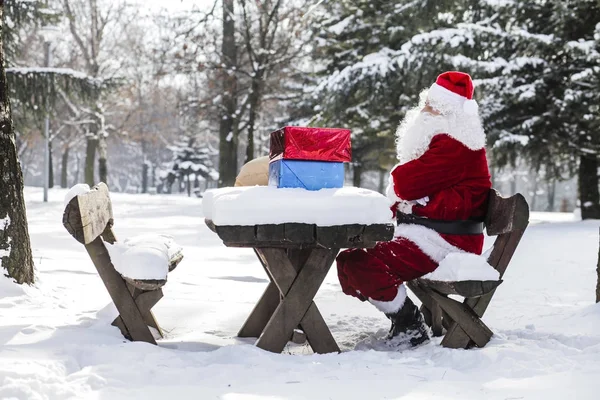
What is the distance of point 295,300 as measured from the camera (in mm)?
3295

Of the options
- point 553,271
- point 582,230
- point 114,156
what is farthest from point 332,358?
point 114,156

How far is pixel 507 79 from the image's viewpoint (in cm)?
1318

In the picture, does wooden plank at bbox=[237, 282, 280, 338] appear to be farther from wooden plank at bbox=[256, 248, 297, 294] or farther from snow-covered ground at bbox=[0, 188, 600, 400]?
wooden plank at bbox=[256, 248, 297, 294]

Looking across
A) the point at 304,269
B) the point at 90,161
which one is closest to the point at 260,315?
the point at 304,269

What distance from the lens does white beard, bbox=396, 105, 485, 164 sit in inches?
142

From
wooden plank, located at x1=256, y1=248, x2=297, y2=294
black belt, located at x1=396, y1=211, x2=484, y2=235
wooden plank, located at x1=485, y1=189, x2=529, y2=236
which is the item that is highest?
wooden plank, located at x1=485, y1=189, x2=529, y2=236

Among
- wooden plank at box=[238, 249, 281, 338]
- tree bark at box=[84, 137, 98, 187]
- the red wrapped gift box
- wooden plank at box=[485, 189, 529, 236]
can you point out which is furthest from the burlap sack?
tree bark at box=[84, 137, 98, 187]

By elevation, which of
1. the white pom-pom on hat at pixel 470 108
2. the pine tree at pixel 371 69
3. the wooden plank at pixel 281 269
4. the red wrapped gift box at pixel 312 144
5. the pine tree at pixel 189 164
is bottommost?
the pine tree at pixel 189 164

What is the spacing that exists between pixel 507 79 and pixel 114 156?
53.0 meters

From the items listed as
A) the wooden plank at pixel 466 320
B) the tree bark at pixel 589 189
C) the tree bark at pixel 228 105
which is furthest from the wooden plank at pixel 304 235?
the tree bark at pixel 228 105

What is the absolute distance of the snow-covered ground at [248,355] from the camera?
8.43 ft

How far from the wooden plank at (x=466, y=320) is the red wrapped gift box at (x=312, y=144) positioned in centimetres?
102

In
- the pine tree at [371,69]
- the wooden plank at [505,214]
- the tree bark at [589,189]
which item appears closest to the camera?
the wooden plank at [505,214]

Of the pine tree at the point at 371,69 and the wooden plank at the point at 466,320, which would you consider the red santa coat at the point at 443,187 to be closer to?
the wooden plank at the point at 466,320
